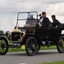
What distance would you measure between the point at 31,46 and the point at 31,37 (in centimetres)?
40

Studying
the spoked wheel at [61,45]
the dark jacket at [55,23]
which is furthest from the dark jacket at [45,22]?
the spoked wheel at [61,45]

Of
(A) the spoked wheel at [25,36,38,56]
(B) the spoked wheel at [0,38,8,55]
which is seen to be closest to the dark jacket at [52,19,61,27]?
(A) the spoked wheel at [25,36,38,56]

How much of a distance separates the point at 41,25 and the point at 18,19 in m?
1.80

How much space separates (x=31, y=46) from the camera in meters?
18.7

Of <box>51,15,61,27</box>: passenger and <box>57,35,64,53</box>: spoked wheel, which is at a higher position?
<box>51,15,61,27</box>: passenger

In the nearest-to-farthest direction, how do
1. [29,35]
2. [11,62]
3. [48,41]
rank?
[11,62] < [29,35] < [48,41]

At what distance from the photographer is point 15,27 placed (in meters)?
20.0

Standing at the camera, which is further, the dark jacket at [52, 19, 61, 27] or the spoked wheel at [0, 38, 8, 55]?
the dark jacket at [52, 19, 61, 27]

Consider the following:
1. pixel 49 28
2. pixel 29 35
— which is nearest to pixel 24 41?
pixel 29 35

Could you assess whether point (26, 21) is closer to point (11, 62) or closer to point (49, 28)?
point (49, 28)

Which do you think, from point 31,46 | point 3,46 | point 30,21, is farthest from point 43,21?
point 3,46

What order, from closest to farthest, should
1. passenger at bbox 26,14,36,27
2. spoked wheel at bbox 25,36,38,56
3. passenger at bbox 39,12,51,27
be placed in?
spoked wheel at bbox 25,36,38,56, passenger at bbox 39,12,51,27, passenger at bbox 26,14,36,27

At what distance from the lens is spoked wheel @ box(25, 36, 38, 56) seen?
18.5m

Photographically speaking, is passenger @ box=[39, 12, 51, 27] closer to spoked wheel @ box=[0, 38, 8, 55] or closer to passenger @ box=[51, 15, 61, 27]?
passenger @ box=[51, 15, 61, 27]
